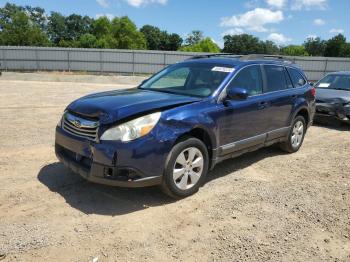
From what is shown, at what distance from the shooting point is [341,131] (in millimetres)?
9523

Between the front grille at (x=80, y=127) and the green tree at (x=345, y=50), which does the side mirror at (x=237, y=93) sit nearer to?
the front grille at (x=80, y=127)

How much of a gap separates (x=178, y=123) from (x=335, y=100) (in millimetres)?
6877

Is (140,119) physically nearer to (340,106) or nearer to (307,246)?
(307,246)

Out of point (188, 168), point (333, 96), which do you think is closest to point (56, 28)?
point (333, 96)

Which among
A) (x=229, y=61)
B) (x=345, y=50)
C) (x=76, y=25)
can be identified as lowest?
(x=229, y=61)

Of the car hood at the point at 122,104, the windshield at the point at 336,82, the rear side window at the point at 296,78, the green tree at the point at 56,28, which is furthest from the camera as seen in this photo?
the green tree at the point at 56,28

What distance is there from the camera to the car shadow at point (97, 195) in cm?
436

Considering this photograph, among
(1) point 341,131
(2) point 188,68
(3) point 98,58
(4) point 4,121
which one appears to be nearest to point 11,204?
(2) point 188,68

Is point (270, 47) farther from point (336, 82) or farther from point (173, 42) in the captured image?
point (336, 82)

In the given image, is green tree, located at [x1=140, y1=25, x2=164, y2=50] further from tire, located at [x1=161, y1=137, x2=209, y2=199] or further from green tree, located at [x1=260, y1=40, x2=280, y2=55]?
tire, located at [x1=161, y1=137, x2=209, y2=199]

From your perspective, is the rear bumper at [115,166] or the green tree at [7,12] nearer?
the rear bumper at [115,166]

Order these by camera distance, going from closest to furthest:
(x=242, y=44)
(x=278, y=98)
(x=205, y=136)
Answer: (x=205, y=136) → (x=278, y=98) → (x=242, y=44)

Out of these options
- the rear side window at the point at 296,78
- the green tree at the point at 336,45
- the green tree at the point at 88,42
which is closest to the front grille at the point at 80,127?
the rear side window at the point at 296,78

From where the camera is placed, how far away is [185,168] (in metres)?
4.59
